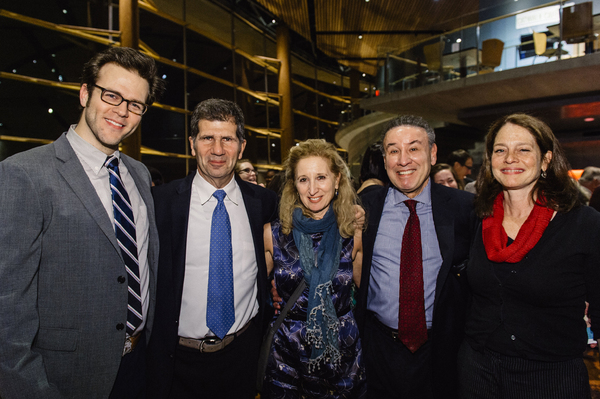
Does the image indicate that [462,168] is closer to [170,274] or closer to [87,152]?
[170,274]

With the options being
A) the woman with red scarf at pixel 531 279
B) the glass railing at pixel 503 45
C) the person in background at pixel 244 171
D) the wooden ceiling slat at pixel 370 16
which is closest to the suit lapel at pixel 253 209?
the woman with red scarf at pixel 531 279

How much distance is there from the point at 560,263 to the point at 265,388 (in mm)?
1549

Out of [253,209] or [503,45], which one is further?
[503,45]

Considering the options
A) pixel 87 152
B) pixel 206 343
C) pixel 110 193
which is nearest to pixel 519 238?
pixel 206 343

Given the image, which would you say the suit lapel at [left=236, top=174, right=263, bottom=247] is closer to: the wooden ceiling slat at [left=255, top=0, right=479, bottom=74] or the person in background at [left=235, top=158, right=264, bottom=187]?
the person in background at [left=235, top=158, right=264, bottom=187]

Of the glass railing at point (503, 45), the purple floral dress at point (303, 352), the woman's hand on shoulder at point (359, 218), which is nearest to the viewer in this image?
the purple floral dress at point (303, 352)

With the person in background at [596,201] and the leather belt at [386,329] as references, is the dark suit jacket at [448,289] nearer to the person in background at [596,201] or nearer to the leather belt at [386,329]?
the leather belt at [386,329]

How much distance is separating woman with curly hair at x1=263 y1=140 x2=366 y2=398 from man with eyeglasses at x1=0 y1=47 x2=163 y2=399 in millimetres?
694

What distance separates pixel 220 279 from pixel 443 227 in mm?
1233

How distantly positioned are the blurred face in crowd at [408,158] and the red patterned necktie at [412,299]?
317 mm

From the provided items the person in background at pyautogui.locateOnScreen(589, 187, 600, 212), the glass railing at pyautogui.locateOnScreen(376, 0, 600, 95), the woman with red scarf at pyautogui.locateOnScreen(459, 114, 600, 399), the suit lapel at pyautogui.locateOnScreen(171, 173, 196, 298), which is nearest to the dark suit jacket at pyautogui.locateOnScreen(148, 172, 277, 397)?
the suit lapel at pyautogui.locateOnScreen(171, 173, 196, 298)

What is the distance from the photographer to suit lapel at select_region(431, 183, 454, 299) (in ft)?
5.90

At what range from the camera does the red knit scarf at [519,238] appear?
4.85 ft

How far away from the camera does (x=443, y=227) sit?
188cm
